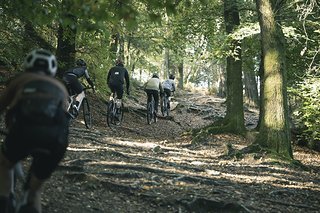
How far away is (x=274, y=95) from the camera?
1101cm

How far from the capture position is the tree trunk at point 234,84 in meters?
15.2

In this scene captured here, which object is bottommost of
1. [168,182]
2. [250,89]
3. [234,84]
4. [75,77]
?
[168,182]

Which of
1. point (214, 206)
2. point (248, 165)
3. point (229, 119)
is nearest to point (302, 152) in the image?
point (229, 119)

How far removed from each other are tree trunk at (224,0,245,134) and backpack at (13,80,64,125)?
11861 millimetres

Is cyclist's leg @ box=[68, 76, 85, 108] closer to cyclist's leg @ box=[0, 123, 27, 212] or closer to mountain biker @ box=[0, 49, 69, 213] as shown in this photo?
mountain biker @ box=[0, 49, 69, 213]

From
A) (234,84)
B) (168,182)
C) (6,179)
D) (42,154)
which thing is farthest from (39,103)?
(234,84)

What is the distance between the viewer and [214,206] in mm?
6156

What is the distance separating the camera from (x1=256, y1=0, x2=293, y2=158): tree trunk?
35.8 feet

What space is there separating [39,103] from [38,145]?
35 cm

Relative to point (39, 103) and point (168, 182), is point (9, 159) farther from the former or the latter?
point (168, 182)

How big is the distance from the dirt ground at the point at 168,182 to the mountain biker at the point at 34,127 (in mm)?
1269

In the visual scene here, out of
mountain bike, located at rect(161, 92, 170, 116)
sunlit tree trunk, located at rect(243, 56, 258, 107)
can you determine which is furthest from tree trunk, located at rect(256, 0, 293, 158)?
sunlit tree trunk, located at rect(243, 56, 258, 107)

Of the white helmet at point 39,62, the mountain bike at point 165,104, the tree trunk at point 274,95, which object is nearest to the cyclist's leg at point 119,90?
the tree trunk at point 274,95

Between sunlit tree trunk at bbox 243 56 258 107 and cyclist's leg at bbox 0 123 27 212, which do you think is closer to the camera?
cyclist's leg at bbox 0 123 27 212
